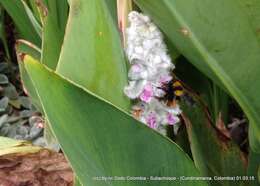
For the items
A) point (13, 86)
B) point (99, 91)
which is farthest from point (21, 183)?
point (13, 86)

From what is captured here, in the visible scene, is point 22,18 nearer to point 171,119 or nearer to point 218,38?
point 171,119

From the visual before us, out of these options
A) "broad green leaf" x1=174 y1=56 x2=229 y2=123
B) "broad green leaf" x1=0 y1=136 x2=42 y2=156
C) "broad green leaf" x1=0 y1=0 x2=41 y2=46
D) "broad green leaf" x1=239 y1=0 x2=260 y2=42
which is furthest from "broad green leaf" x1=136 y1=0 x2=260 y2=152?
"broad green leaf" x1=0 y1=0 x2=41 y2=46

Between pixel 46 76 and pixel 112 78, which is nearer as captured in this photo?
pixel 46 76

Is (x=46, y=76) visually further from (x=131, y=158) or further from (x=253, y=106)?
(x=253, y=106)

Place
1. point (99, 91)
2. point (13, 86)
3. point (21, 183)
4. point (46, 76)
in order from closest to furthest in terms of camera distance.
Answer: point (46, 76)
point (99, 91)
point (21, 183)
point (13, 86)

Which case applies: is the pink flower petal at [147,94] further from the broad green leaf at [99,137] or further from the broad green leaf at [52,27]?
the broad green leaf at [52,27]

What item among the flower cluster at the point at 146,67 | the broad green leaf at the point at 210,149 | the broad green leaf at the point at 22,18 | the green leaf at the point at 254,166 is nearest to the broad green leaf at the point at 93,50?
the flower cluster at the point at 146,67
